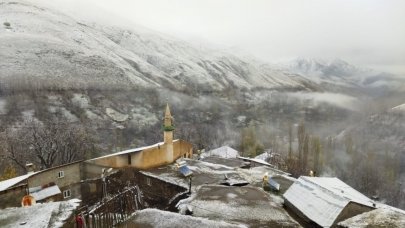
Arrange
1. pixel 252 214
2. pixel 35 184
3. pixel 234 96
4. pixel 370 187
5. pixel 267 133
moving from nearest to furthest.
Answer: pixel 252 214 → pixel 35 184 → pixel 370 187 → pixel 267 133 → pixel 234 96

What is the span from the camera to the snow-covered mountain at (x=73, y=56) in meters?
101

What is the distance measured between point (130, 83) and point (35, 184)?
9940cm

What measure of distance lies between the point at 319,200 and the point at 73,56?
352 feet

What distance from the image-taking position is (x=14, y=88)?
301 feet

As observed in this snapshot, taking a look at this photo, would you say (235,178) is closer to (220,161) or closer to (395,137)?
(220,161)

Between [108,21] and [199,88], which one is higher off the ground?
[108,21]

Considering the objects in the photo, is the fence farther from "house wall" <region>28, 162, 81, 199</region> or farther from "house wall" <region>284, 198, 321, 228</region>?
"house wall" <region>28, 162, 81, 199</region>

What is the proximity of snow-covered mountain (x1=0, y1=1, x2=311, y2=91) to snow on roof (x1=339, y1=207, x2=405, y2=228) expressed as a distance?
317 feet

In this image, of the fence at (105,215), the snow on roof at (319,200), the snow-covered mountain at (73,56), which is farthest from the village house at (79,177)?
the snow-covered mountain at (73,56)

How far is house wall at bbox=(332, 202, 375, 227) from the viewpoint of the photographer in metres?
21.5

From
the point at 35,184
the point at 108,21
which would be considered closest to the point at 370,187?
the point at 35,184

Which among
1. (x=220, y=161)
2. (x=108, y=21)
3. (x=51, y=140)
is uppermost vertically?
(x=108, y=21)

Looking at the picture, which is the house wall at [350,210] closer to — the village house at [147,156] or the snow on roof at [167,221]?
the snow on roof at [167,221]

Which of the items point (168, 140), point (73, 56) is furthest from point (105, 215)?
point (73, 56)
